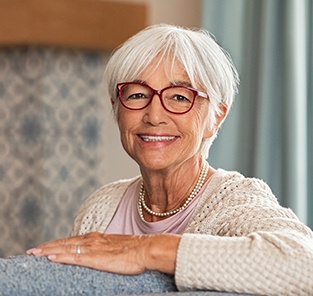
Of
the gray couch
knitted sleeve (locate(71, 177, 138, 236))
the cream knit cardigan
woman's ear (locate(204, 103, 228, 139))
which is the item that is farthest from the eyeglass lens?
the gray couch

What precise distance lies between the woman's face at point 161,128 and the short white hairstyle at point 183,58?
21 millimetres

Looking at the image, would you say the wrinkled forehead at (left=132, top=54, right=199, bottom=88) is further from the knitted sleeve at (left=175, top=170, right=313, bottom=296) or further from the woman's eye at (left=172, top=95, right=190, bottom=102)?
the knitted sleeve at (left=175, top=170, right=313, bottom=296)

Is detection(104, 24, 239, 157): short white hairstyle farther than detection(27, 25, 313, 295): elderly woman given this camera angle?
Yes

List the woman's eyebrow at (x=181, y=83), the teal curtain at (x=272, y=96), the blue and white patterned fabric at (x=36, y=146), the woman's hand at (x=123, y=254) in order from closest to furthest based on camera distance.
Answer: the woman's hand at (x=123, y=254)
the woman's eyebrow at (x=181, y=83)
the teal curtain at (x=272, y=96)
the blue and white patterned fabric at (x=36, y=146)

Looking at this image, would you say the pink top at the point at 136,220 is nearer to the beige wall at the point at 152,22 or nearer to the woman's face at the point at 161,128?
the woman's face at the point at 161,128

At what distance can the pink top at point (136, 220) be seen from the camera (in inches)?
81.8

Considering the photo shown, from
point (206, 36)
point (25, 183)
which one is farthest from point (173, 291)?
point (25, 183)

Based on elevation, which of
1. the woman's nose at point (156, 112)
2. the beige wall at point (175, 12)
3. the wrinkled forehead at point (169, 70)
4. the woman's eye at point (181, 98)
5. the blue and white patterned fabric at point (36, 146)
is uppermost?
the beige wall at point (175, 12)

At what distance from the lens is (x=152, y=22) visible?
4.92 metres

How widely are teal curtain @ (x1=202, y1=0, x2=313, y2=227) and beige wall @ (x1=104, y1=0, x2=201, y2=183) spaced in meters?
0.58

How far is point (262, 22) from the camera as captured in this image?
3.81 m

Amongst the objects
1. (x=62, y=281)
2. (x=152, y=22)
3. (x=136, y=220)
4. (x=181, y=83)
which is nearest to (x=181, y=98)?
(x=181, y=83)

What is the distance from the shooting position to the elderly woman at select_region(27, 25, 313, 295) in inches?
61.3

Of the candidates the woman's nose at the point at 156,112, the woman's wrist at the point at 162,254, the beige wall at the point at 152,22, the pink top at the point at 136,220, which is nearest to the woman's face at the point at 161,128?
the woman's nose at the point at 156,112
